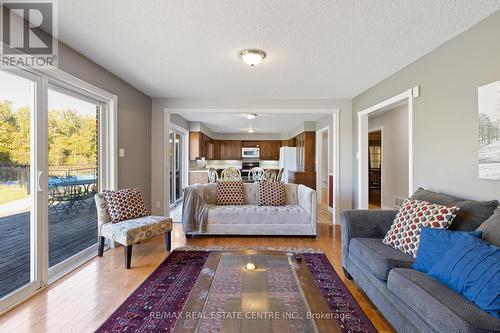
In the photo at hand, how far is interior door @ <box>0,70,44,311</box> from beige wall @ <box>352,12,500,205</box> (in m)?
3.96

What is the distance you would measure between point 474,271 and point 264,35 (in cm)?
236

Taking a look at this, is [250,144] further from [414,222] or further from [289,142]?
→ [414,222]

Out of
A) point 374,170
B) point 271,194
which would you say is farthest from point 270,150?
point 271,194

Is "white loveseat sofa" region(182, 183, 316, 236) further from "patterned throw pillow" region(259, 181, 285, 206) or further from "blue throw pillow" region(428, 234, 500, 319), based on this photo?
"blue throw pillow" region(428, 234, 500, 319)

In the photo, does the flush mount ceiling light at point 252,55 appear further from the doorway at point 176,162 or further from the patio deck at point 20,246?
the doorway at point 176,162

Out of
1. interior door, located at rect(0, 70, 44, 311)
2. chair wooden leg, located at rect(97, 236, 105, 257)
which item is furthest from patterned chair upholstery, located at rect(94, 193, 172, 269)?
interior door, located at rect(0, 70, 44, 311)

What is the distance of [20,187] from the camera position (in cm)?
215

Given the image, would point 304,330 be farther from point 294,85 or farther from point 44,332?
point 294,85

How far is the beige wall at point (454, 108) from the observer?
205cm

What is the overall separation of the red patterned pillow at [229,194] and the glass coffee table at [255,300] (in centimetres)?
203

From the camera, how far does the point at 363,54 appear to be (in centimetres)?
274

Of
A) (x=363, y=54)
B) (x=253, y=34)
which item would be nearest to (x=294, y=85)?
(x=363, y=54)

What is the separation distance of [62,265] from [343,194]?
4.39m

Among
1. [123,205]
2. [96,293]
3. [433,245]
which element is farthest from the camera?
[123,205]
